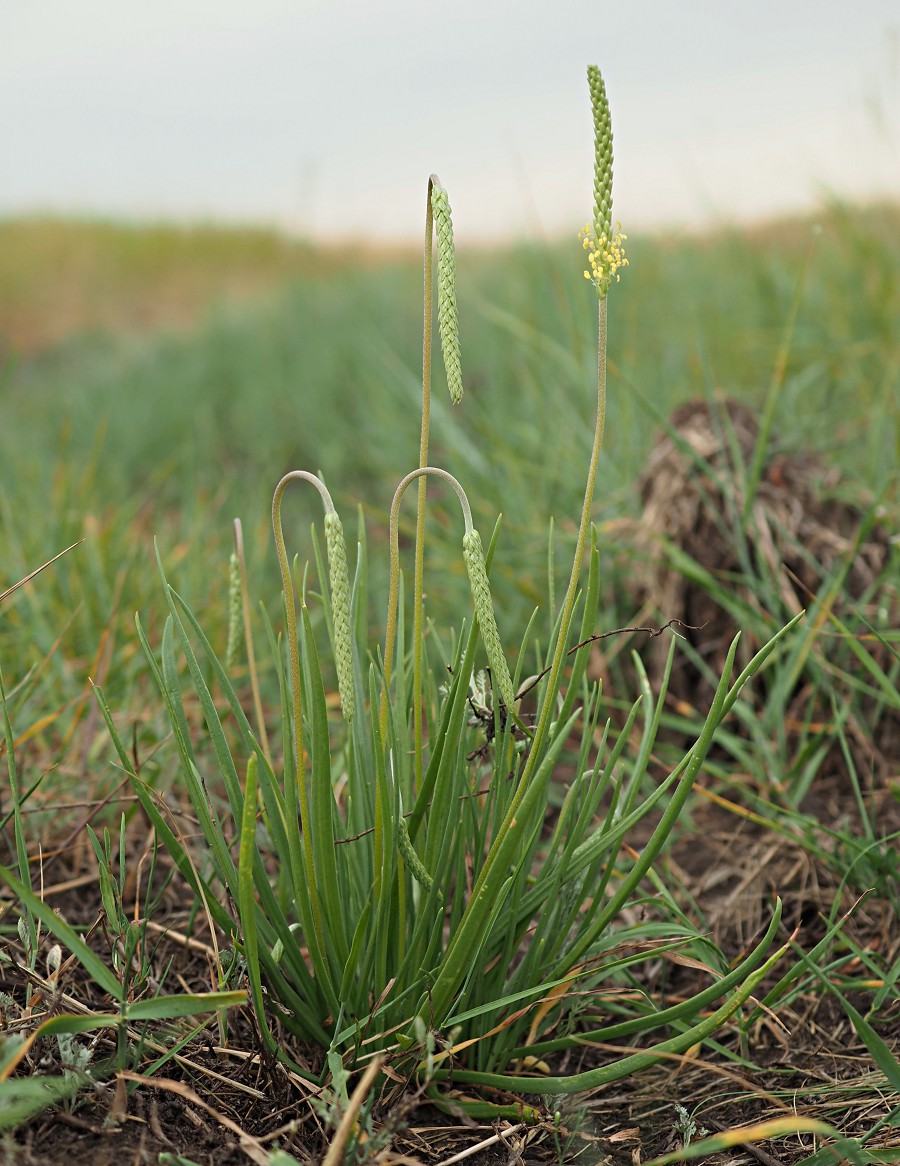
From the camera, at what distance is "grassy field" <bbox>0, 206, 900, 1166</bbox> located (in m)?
1.19

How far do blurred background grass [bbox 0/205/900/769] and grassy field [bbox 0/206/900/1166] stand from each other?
0.06 ft

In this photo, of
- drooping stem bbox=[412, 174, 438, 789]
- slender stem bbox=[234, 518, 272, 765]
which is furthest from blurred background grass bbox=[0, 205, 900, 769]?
drooping stem bbox=[412, 174, 438, 789]

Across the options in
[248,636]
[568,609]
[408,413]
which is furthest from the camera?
[408,413]

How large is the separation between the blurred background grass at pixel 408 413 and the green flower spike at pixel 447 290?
66 centimetres

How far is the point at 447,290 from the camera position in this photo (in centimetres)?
85

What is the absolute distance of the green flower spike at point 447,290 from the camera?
0.83 metres

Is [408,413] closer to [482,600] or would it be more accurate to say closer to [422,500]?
[422,500]

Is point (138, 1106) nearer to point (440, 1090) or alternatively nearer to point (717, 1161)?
point (440, 1090)

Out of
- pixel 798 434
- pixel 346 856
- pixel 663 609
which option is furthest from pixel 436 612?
pixel 346 856

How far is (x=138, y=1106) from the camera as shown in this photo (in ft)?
3.41

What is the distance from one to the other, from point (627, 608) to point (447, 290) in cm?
159

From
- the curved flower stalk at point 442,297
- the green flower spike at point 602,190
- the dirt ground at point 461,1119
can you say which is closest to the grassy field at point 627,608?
the dirt ground at point 461,1119

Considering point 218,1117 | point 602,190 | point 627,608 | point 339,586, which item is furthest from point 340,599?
point 627,608

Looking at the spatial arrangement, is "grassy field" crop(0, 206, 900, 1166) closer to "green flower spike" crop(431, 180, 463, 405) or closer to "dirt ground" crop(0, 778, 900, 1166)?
"dirt ground" crop(0, 778, 900, 1166)
